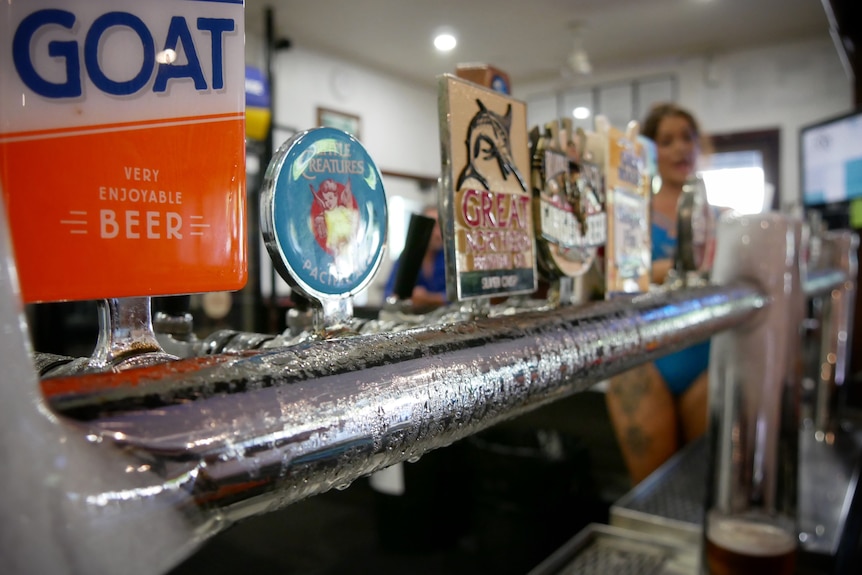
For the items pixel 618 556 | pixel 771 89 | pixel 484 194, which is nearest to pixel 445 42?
pixel 771 89

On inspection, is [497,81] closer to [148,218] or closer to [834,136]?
[148,218]

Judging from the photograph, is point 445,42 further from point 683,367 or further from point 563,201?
point 563,201

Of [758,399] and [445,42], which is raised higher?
[445,42]

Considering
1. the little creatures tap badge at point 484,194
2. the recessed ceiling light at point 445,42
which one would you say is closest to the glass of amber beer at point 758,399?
the little creatures tap badge at point 484,194

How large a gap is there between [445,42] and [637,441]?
453 centimetres

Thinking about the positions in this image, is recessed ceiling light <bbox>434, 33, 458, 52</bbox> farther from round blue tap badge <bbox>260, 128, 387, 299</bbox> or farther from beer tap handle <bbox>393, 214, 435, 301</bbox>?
round blue tap badge <bbox>260, 128, 387, 299</bbox>

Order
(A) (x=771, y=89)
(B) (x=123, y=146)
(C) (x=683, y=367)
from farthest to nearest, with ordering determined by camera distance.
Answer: (A) (x=771, y=89), (C) (x=683, y=367), (B) (x=123, y=146)

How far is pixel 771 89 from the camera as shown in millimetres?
6312

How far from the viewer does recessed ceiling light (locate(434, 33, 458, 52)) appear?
18.1 feet

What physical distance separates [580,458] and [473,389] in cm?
258

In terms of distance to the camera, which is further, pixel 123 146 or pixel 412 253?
pixel 412 253

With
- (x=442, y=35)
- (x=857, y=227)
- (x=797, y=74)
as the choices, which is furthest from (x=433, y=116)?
(x=797, y=74)

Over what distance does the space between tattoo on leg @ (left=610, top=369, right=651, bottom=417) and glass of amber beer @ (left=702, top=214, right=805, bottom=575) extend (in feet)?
3.94

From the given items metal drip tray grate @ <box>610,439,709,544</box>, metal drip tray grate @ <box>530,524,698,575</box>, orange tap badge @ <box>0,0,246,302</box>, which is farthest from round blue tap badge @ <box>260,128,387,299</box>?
metal drip tray grate @ <box>610,439,709,544</box>
